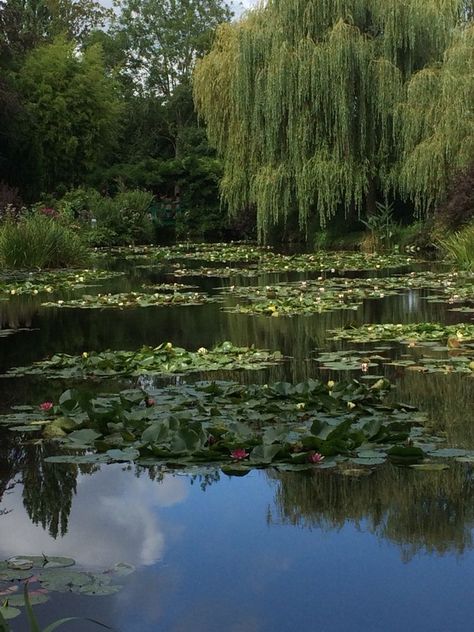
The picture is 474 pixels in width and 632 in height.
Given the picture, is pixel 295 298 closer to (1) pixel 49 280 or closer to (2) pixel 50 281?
(2) pixel 50 281

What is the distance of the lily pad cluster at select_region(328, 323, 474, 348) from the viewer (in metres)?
7.03

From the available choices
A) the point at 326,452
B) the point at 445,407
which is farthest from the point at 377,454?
the point at 445,407

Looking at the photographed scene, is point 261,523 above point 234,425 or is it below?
below

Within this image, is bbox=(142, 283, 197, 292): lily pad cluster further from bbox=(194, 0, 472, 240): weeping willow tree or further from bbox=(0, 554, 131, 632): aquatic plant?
bbox=(0, 554, 131, 632): aquatic plant

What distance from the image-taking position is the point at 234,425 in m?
4.11

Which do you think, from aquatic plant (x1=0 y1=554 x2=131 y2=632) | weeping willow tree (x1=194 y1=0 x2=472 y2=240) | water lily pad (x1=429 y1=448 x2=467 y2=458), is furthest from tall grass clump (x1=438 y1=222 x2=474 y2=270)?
aquatic plant (x1=0 y1=554 x2=131 y2=632)

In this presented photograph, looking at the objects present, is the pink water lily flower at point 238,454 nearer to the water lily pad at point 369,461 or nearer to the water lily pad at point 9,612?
the water lily pad at point 369,461

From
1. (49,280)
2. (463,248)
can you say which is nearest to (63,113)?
(49,280)

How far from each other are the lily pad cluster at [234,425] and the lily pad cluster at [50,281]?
728cm

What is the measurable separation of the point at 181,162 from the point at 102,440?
32.6 metres

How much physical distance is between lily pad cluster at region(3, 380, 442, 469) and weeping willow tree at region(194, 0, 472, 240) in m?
14.4

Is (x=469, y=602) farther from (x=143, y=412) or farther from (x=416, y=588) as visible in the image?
(x=143, y=412)

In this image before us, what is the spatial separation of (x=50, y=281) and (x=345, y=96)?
865 cm

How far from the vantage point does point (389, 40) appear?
63.9 ft
